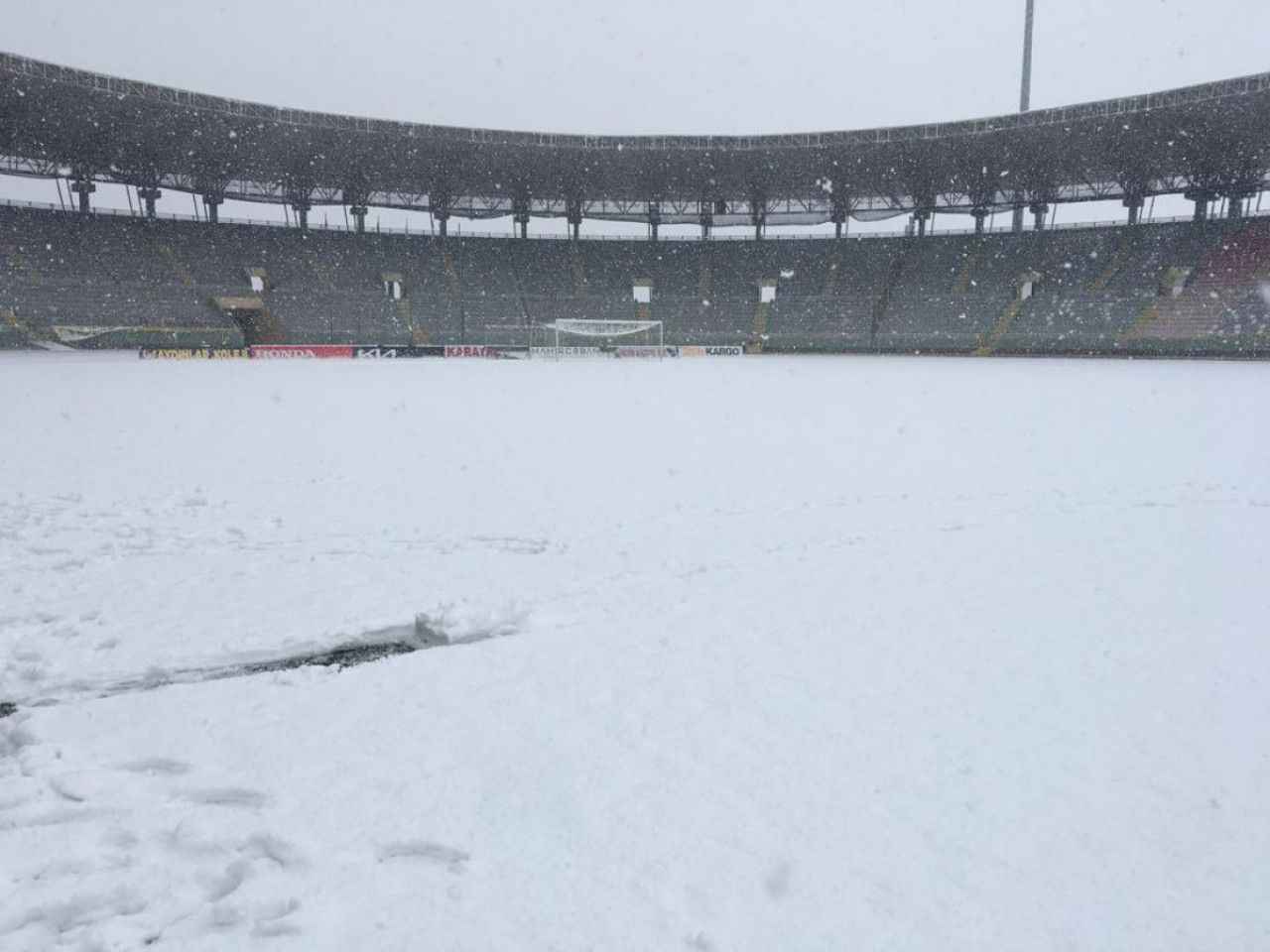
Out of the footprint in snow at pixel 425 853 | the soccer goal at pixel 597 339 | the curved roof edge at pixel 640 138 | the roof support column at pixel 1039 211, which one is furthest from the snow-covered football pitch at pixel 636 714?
the roof support column at pixel 1039 211

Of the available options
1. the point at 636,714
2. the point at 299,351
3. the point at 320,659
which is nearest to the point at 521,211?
the point at 299,351

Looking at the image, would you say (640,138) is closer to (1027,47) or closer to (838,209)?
(838,209)

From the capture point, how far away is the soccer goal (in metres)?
39.0

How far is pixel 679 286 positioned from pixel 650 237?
13.8 ft

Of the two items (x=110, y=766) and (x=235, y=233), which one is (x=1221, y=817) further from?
(x=235, y=233)

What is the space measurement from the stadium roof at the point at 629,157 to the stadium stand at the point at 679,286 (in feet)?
7.77

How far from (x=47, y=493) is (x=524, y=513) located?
4.62 metres

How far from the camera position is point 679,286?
4412cm

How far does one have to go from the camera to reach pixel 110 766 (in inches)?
110

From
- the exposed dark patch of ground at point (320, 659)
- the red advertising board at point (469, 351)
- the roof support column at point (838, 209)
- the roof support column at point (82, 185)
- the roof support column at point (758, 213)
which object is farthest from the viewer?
the roof support column at point (758, 213)

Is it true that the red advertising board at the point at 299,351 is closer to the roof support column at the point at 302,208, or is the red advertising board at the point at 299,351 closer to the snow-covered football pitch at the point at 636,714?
the roof support column at the point at 302,208

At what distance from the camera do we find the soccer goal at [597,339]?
39000mm

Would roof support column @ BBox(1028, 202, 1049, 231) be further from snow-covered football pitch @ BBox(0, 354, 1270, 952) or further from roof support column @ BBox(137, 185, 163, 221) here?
roof support column @ BBox(137, 185, 163, 221)

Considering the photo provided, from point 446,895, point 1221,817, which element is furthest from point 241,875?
point 1221,817
